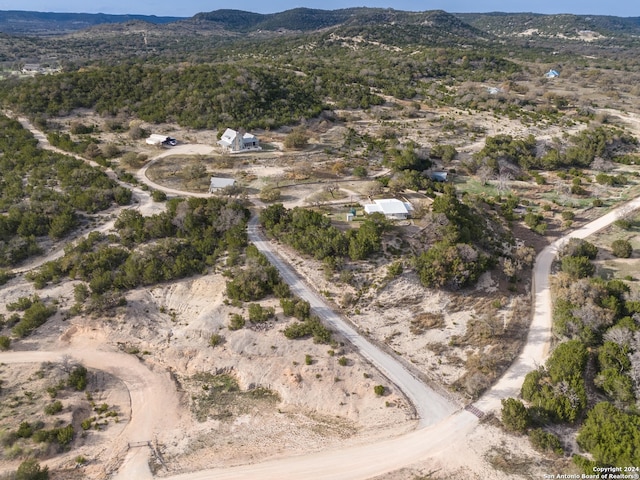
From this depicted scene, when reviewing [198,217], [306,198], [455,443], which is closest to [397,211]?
[306,198]

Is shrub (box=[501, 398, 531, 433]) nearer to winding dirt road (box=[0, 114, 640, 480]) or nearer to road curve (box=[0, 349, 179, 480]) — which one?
winding dirt road (box=[0, 114, 640, 480])

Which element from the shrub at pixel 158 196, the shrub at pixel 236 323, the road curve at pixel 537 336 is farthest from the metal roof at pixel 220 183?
the road curve at pixel 537 336

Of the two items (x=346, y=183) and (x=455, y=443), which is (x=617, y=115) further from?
(x=455, y=443)

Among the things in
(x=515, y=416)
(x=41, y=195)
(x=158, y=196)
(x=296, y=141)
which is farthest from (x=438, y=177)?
(x=41, y=195)

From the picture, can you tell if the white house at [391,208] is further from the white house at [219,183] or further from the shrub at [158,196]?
the shrub at [158,196]

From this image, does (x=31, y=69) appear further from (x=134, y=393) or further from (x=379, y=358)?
(x=379, y=358)

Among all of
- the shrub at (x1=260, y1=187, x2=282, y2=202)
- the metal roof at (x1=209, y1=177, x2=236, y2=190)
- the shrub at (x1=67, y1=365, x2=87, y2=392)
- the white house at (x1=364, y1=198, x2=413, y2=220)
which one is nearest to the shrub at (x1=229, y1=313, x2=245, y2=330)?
the shrub at (x1=67, y1=365, x2=87, y2=392)
